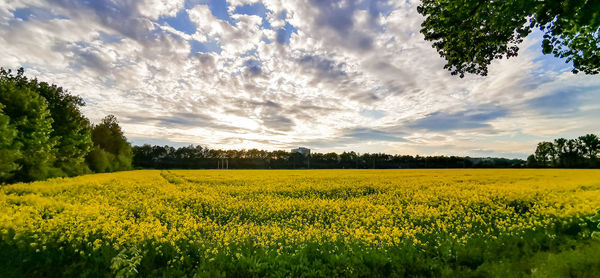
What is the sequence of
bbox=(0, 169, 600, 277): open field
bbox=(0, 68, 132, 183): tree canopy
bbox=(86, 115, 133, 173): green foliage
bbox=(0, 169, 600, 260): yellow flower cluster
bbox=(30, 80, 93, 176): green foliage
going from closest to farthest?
bbox=(0, 169, 600, 277): open field → bbox=(0, 169, 600, 260): yellow flower cluster → bbox=(0, 68, 132, 183): tree canopy → bbox=(30, 80, 93, 176): green foliage → bbox=(86, 115, 133, 173): green foliage

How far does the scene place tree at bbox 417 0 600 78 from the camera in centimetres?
644

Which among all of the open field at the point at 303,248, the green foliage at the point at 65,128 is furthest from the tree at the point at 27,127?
the open field at the point at 303,248

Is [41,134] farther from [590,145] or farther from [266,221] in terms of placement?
[590,145]

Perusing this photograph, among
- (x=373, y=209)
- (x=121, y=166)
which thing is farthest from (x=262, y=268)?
(x=121, y=166)

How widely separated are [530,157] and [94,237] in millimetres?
103105

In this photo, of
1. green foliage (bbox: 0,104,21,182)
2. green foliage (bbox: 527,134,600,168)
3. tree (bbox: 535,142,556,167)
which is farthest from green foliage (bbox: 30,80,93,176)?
tree (bbox: 535,142,556,167)

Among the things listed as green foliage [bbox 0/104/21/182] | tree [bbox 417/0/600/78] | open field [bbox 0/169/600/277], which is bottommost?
open field [bbox 0/169/600/277]

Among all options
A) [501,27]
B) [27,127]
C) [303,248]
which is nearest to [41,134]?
[27,127]

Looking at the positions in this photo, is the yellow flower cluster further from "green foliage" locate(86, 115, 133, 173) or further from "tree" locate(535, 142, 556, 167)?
"tree" locate(535, 142, 556, 167)

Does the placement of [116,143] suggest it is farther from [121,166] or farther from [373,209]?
[373,209]

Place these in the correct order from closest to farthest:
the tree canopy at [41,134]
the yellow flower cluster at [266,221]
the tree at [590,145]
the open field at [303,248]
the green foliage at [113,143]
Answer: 1. the open field at [303,248]
2. the yellow flower cluster at [266,221]
3. the tree canopy at [41,134]
4. the green foliage at [113,143]
5. the tree at [590,145]

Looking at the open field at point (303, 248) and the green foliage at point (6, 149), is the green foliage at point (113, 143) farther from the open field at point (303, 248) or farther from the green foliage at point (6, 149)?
the open field at point (303, 248)

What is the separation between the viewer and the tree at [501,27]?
644 centimetres

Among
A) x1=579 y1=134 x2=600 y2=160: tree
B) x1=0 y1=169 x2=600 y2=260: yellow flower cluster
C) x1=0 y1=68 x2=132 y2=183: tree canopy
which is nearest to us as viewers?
x1=0 y1=169 x2=600 y2=260: yellow flower cluster
